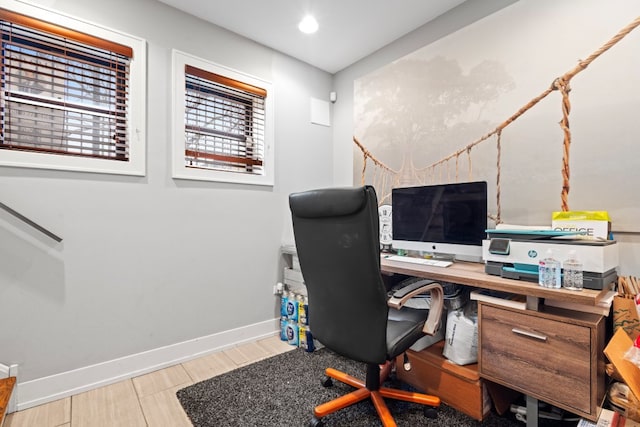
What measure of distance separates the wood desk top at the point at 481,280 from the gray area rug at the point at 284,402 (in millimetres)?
713

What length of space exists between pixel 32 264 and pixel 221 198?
118 cm

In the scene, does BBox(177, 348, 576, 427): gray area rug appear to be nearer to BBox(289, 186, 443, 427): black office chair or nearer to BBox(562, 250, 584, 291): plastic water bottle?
BBox(289, 186, 443, 427): black office chair

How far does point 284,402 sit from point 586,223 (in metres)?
1.81

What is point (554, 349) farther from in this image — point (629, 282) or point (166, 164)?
point (166, 164)

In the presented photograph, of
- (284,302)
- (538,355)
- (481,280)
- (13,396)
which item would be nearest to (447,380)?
(538,355)

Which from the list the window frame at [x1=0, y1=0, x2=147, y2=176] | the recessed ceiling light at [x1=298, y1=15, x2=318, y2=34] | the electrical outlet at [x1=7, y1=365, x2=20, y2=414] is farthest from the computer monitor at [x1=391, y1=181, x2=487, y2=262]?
the electrical outlet at [x1=7, y1=365, x2=20, y2=414]

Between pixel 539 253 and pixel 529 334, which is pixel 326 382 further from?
pixel 539 253

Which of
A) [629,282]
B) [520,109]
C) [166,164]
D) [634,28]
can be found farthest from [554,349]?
[166,164]

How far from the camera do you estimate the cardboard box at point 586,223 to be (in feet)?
4.75

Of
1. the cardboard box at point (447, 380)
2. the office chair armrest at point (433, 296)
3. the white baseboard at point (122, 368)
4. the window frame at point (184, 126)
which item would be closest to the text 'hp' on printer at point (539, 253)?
the office chair armrest at point (433, 296)

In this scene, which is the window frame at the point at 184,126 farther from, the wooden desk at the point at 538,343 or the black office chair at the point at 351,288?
the wooden desk at the point at 538,343

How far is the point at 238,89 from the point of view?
2.55 metres

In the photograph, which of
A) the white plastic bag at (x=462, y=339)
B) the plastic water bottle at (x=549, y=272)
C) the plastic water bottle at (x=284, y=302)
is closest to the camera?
the plastic water bottle at (x=549, y=272)

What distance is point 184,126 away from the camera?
2262 mm
